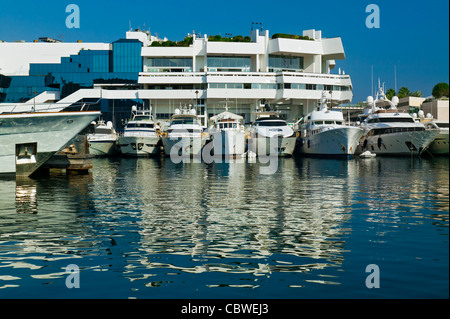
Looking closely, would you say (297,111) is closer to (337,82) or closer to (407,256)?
(337,82)

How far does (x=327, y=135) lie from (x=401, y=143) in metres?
8.34

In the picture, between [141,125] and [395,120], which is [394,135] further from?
[141,125]

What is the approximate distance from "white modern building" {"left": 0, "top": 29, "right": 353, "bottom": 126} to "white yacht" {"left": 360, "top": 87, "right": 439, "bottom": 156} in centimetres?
1952

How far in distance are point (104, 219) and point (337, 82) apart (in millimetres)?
71298

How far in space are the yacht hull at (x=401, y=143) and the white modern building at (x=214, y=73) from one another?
71.3ft

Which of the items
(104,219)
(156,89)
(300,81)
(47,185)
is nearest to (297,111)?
(300,81)

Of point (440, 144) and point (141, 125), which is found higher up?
point (141, 125)

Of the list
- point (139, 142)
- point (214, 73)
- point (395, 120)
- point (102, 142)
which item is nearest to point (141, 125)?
point (139, 142)

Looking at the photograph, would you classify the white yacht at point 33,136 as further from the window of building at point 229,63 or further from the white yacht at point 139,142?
the window of building at point 229,63

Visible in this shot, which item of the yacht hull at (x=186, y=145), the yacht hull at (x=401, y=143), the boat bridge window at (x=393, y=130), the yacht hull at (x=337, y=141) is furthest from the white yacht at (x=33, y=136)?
the boat bridge window at (x=393, y=130)

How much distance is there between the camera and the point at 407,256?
11109 millimetres

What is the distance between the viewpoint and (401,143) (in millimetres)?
55188

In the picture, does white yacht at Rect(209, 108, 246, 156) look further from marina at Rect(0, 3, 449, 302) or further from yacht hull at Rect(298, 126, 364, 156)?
yacht hull at Rect(298, 126, 364, 156)

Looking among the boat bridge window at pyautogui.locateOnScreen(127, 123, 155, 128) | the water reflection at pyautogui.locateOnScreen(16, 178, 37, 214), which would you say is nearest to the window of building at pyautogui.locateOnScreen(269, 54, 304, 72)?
the boat bridge window at pyautogui.locateOnScreen(127, 123, 155, 128)
